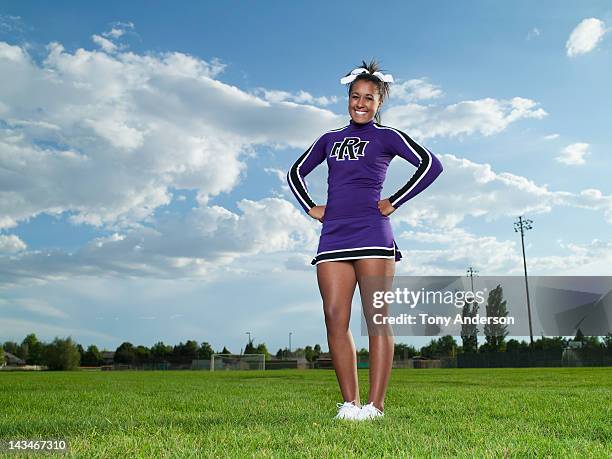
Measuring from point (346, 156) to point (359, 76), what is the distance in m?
0.73

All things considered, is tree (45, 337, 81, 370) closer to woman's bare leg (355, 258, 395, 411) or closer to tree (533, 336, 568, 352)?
tree (533, 336, 568, 352)

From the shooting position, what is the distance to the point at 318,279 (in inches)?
200

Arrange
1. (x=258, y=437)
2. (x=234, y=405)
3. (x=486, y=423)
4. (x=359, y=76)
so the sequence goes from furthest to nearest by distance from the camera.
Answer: (x=234, y=405) → (x=359, y=76) → (x=486, y=423) → (x=258, y=437)

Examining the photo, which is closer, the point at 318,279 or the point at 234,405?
the point at 318,279

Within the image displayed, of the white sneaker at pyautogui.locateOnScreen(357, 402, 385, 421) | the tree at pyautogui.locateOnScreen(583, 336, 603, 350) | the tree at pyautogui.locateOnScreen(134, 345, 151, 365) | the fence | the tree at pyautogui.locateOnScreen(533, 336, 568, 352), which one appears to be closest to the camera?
the white sneaker at pyautogui.locateOnScreen(357, 402, 385, 421)

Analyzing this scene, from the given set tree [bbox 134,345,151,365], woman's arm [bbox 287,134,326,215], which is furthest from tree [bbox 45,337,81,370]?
woman's arm [bbox 287,134,326,215]

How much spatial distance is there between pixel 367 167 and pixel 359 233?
0.55m

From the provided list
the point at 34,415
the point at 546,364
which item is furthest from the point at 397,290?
the point at 546,364

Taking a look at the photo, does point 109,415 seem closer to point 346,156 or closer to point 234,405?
point 234,405

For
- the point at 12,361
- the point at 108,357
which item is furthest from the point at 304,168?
the point at 12,361

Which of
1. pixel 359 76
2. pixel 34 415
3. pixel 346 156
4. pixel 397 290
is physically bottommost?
pixel 34 415

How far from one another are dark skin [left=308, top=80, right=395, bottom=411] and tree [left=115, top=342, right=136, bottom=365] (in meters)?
113

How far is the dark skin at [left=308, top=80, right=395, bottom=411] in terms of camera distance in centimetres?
490

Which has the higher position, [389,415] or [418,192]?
[418,192]
